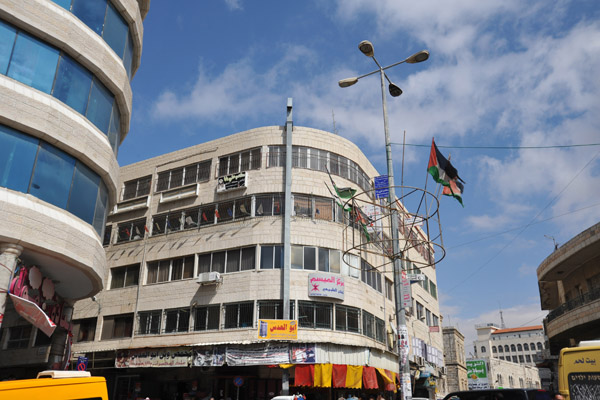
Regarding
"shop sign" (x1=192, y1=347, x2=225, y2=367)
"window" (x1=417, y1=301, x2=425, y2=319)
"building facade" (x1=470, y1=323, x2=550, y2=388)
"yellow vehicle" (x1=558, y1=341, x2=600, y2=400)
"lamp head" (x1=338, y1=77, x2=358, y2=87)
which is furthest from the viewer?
"building facade" (x1=470, y1=323, x2=550, y2=388)

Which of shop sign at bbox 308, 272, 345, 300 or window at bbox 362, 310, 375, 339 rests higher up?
shop sign at bbox 308, 272, 345, 300

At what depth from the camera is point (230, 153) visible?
1174 inches

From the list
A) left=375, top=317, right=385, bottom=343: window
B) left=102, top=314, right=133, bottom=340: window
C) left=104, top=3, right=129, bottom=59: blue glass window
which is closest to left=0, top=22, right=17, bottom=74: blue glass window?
left=104, top=3, right=129, bottom=59: blue glass window

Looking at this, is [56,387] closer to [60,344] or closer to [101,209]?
[101,209]

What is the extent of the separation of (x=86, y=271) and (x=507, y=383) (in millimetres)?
81189

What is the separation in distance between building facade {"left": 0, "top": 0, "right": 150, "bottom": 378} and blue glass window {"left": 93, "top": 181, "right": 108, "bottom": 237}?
39mm

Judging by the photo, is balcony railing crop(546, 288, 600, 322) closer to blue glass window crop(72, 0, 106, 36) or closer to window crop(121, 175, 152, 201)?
blue glass window crop(72, 0, 106, 36)

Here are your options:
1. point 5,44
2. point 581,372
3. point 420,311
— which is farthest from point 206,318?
point 420,311

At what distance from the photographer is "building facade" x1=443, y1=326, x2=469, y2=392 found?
5797 cm

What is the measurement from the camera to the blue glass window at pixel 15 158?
14.0 metres

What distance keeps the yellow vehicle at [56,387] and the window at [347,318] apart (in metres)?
18.4

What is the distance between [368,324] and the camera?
89.9 feet

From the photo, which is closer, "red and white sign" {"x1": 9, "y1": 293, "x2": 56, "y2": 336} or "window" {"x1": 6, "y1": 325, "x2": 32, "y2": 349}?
"red and white sign" {"x1": 9, "y1": 293, "x2": 56, "y2": 336}

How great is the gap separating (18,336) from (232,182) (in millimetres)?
16901
